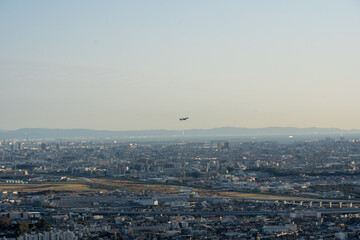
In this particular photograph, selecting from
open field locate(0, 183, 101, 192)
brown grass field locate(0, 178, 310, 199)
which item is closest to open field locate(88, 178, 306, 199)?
brown grass field locate(0, 178, 310, 199)

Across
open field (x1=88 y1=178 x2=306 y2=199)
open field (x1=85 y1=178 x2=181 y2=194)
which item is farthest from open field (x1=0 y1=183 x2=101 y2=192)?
open field (x1=88 y1=178 x2=306 y2=199)

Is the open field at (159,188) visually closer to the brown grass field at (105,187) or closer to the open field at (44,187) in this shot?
the brown grass field at (105,187)

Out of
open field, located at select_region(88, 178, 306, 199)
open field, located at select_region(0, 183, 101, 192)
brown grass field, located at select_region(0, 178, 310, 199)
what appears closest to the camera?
open field, located at select_region(88, 178, 306, 199)

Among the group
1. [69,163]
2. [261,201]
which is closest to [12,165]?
[69,163]

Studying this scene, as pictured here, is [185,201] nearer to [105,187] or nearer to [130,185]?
[105,187]

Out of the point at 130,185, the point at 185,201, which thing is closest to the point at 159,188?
the point at 130,185

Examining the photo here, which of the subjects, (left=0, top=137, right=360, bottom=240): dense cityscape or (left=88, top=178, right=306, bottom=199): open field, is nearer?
(left=0, top=137, right=360, bottom=240): dense cityscape

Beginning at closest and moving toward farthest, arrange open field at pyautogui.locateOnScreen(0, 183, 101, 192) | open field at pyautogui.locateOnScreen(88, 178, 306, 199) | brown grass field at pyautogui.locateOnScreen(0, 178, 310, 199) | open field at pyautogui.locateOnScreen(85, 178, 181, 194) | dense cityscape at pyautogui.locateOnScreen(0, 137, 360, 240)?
dense cityscape at pyautogui.locateOnScreen(0, 137, 360, 240) < open field at pyautogui.locateOnScreen(88, 178, 306, 199) < brown grass field at pyautogui.locateOnScreen(0, 178, 310, 199) < open field at pyautogui.locateOnScreen(85, 178, 181, 194) < open field at pyautogui.locateOnScreen(0, 183, 101, 192)

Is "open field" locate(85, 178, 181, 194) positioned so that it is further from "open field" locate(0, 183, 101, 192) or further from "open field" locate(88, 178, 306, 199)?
"open field" locate(0, 183, 101, 192)

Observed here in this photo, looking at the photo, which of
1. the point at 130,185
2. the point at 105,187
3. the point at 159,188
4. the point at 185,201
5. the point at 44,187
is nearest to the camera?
the point at 185,201

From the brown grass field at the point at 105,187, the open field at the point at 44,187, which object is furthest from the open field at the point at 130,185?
the open field at the point at 44,187
